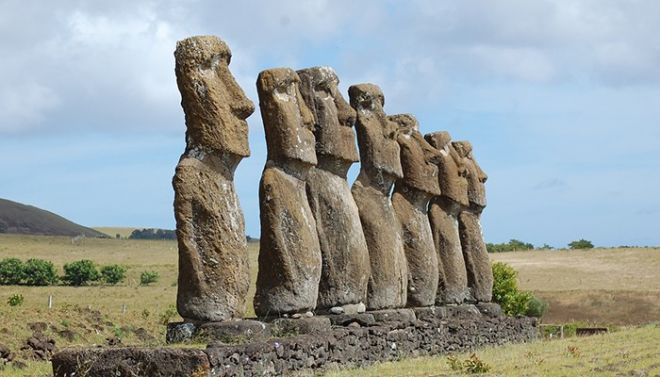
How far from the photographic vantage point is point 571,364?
1714 cm

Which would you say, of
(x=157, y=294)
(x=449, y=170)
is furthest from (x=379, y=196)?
(x=157, y=294)

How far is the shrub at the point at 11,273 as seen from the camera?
57531 millimetres

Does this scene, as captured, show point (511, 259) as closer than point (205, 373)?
No

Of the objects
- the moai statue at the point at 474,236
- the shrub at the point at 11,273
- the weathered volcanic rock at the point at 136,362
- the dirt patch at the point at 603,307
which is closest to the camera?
the weathered volcanic rock at the point at 136,362

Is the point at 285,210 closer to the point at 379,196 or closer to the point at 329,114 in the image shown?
the point at 329,114

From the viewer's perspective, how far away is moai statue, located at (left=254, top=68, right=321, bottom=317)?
15.9 metres

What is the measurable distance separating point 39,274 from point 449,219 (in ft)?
127

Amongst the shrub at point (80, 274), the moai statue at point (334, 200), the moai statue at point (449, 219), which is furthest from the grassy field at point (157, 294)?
the moai statue at point (449, 219)

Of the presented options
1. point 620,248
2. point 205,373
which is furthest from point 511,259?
point 205,373

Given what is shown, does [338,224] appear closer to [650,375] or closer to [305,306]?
[305,306]

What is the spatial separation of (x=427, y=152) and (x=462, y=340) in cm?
413

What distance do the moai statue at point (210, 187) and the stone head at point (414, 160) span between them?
7511mm

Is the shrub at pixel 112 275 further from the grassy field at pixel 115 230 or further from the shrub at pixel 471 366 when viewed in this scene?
the grassy field at pixel 115 230

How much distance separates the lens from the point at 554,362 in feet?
57.0
